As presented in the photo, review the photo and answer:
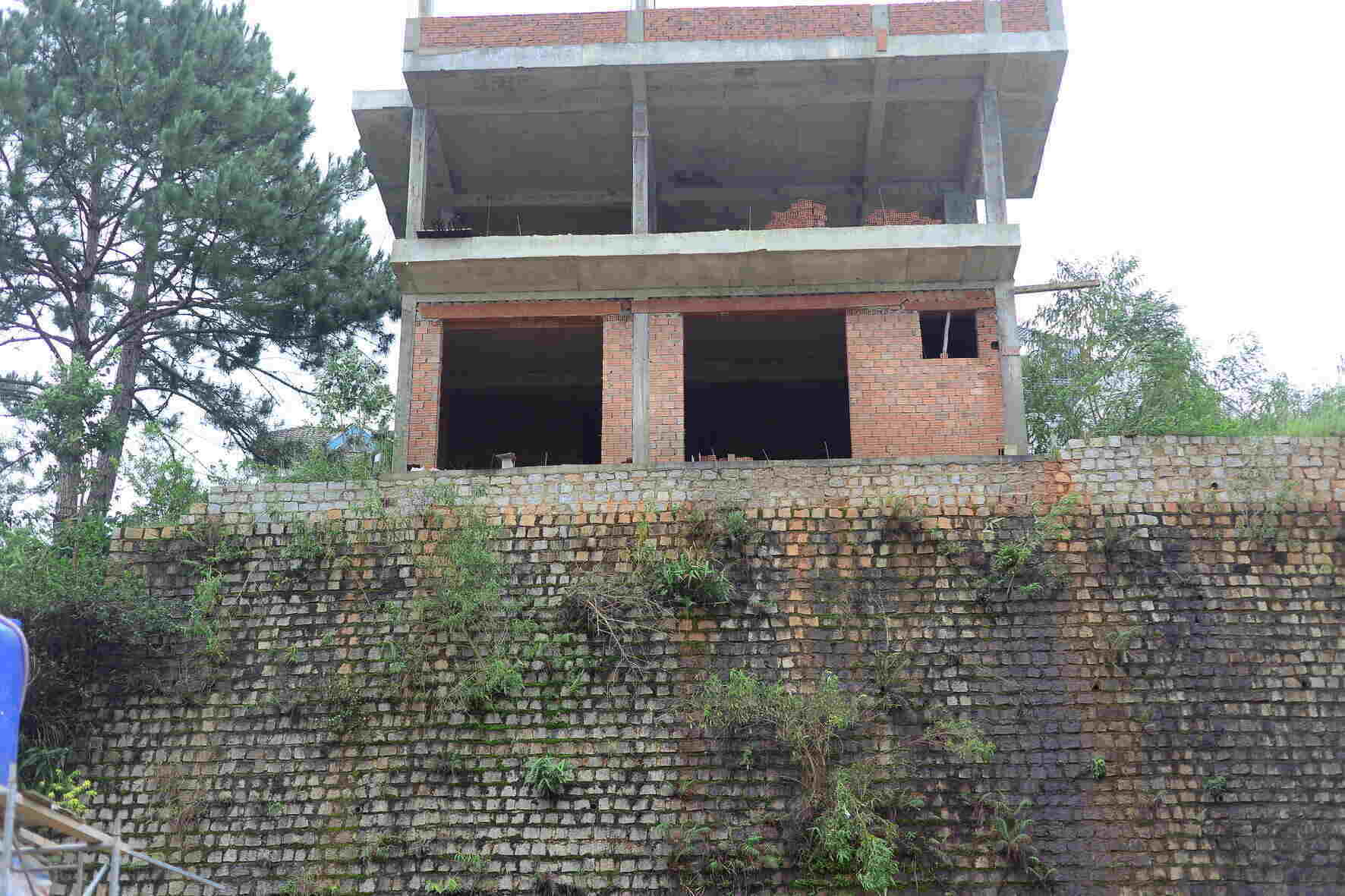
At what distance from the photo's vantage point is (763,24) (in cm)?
1564

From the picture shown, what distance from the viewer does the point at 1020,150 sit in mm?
17016

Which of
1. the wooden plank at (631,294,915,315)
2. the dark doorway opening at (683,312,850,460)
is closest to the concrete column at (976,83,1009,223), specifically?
the wooden plank at (631,294,915,315)

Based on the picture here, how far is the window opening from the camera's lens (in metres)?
15.8

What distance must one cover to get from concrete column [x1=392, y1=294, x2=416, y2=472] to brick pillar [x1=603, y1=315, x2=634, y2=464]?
8.17 ft

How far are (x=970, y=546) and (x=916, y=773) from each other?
249 cm

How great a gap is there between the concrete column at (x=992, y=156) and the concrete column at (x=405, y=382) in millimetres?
7487

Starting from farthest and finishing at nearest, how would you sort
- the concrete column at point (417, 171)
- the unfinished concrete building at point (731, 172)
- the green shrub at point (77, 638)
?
the concrete column at point (417, 171) → the unfinished concrete building at point (731, 172) → the green shrub at point (77, 638)

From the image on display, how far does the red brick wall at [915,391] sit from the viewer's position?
578 inches

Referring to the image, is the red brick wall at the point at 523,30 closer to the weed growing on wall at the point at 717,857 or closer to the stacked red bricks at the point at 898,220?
the stacked red bricks at the point at 898,220

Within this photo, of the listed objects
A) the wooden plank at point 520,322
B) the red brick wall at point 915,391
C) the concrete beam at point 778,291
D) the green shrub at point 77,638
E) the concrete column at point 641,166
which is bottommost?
the green shrub at point 77,638

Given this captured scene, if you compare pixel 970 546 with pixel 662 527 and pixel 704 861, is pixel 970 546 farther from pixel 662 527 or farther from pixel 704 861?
pixel 704 861

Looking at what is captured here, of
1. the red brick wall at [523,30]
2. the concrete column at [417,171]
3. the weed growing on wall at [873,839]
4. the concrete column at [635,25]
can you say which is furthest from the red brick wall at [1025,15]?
the weed growing on wall at [873,839]

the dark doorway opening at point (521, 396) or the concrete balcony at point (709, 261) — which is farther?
the dark doorway opening at point (521, 396)

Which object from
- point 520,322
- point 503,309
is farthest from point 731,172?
point 503,309
